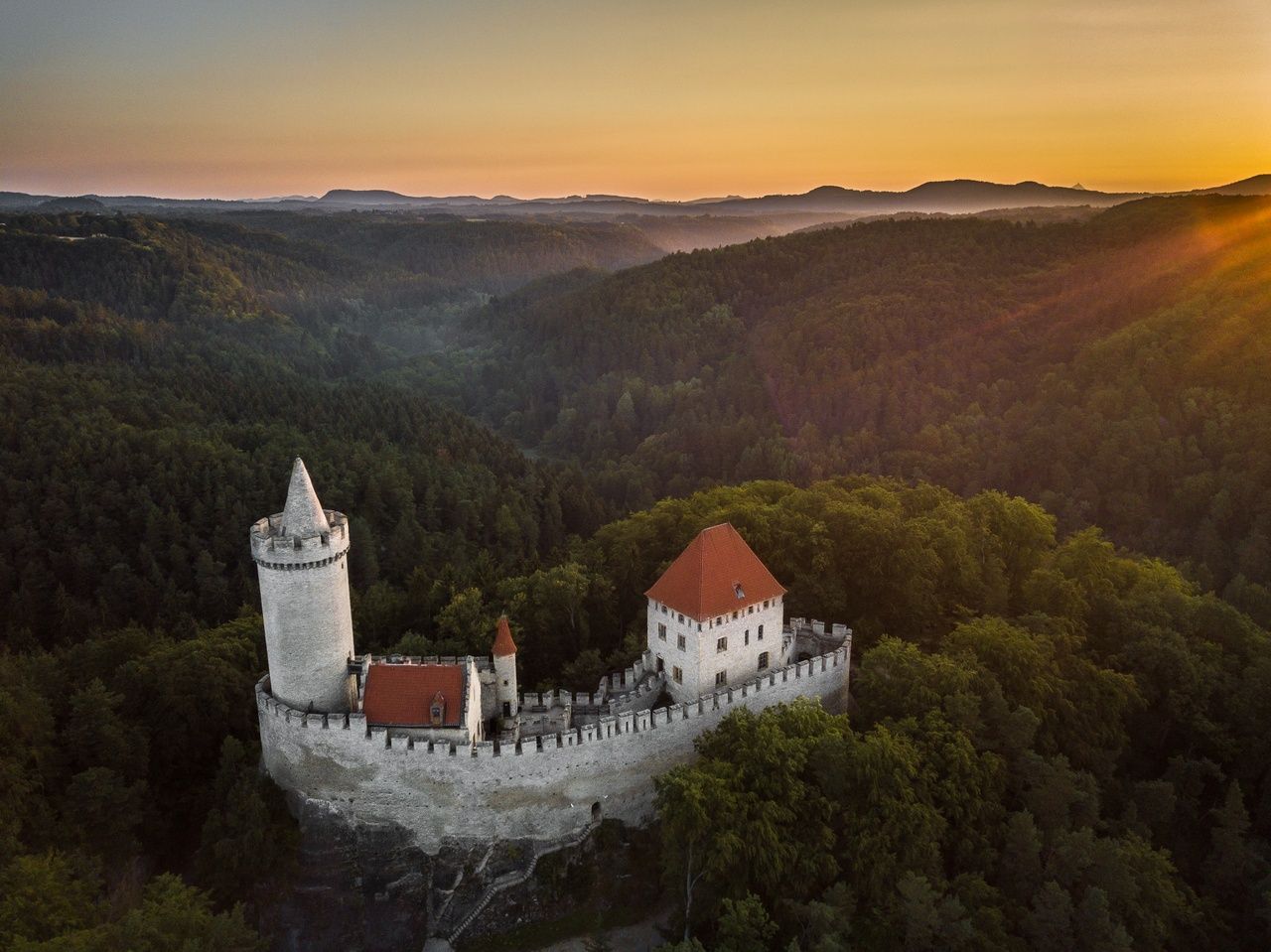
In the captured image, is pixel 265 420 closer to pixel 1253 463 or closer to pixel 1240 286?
pixel 1253 463

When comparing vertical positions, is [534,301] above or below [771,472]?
above

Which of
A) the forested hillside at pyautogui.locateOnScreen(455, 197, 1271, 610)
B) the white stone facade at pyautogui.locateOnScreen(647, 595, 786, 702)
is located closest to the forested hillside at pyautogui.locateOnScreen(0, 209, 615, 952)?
the white stone facade at pyautogui.locateOnScreen(647, 595, 786, 702)

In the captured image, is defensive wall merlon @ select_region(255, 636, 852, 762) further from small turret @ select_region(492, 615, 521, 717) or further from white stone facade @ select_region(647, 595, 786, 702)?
small turret @ select_region(492, 615, 521, 717)

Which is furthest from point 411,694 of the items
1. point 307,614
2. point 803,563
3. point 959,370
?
point 959,370

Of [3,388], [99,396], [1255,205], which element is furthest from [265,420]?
[1255,205]

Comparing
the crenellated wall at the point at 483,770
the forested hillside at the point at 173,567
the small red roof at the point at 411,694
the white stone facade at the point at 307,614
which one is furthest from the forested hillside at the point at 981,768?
the forested hillside at the point at 173,567

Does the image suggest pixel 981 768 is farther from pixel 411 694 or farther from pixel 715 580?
pixel 411 694
